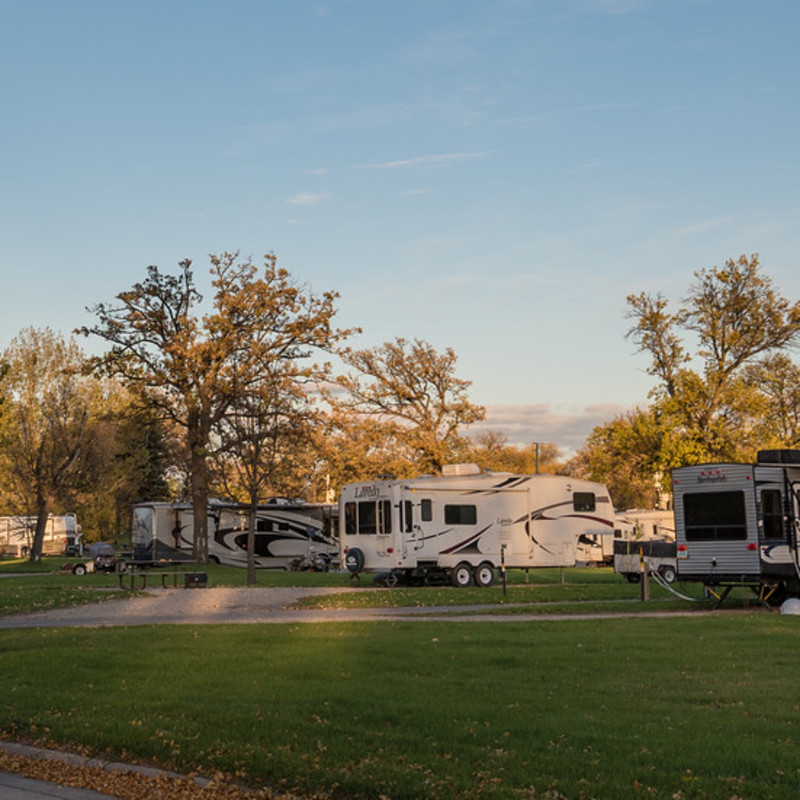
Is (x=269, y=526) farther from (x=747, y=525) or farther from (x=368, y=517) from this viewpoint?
(x=747, y=525)

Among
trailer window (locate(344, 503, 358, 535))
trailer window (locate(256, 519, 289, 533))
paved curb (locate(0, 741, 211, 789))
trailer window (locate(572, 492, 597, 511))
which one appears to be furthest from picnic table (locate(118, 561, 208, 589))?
paved curb (locate(0, 741, 211, 789))

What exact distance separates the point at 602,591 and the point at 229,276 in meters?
27.2

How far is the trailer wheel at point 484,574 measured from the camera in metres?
33.9

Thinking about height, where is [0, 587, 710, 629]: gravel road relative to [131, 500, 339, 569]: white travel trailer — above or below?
below

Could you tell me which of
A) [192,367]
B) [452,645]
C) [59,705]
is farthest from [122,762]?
[192,367]

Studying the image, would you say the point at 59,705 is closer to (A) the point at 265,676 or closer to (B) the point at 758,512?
(A) the point at 265,676

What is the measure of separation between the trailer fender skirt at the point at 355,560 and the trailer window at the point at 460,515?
2731mm

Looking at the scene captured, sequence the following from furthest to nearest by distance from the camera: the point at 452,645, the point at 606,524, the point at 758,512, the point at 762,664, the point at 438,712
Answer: the point at 606,524
the point at 758,512
the point at 452,645
the point at 762,664
the point at 438,712

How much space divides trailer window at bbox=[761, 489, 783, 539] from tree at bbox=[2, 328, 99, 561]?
39.0 meters

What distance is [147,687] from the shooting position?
12.4m

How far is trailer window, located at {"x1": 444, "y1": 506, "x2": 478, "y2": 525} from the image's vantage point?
109 ft

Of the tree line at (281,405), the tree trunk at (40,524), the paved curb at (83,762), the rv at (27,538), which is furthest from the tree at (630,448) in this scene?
the rv at (27,538)

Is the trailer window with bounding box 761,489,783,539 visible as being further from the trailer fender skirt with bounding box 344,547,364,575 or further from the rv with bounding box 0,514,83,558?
the rv with bounding box 0,514,83,558

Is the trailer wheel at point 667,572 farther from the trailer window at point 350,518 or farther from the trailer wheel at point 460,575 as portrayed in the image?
the trailer window at point 350,518
